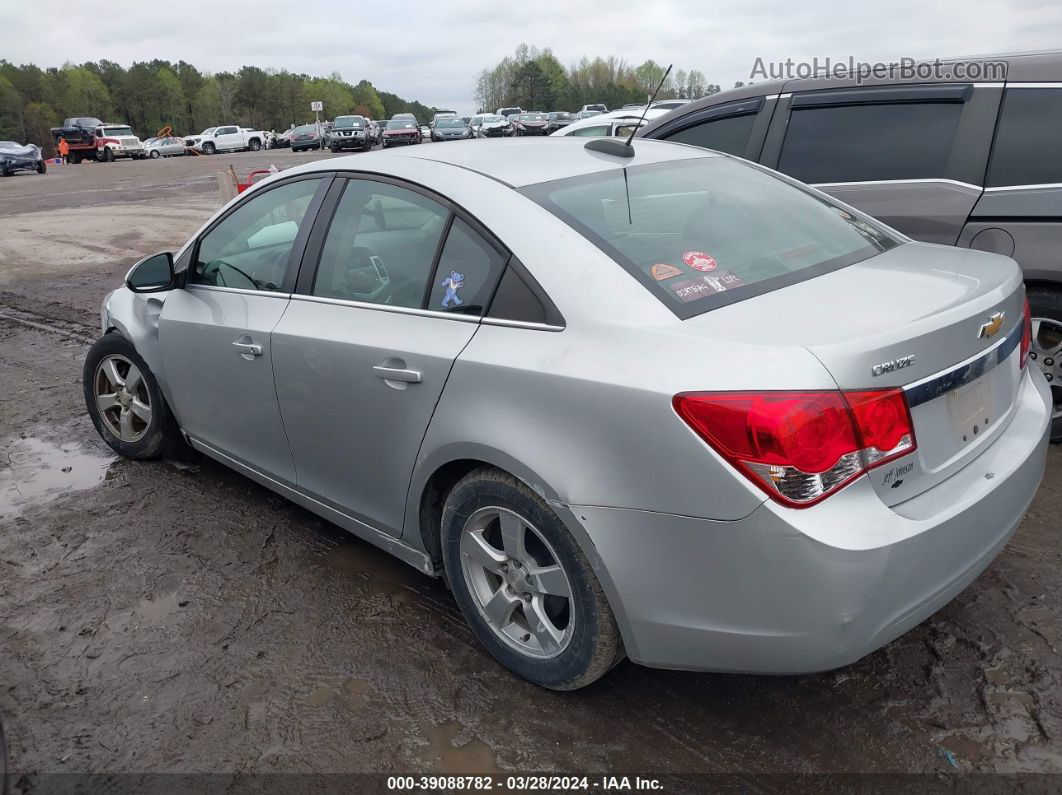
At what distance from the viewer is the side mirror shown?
3.98 m

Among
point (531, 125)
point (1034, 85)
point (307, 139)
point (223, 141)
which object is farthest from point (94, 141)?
point (1034, 85)

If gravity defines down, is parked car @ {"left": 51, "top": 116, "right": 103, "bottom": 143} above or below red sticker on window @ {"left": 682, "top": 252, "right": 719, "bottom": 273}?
above

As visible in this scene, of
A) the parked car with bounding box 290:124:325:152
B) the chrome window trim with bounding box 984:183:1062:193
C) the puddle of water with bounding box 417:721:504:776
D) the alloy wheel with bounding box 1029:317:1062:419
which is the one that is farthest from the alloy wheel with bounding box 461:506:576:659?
the parked car with bounding box 290:124:325:152

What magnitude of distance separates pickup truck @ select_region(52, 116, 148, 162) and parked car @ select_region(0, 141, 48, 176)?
11.1 metres

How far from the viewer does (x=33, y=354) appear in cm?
708

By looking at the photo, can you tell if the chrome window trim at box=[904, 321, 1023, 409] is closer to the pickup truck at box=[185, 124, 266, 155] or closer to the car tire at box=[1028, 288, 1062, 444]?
the car tire at box=[1028, 288, 1062, 444]

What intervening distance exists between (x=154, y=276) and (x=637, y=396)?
9.08 ft

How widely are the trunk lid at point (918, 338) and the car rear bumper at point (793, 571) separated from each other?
0.34 feet

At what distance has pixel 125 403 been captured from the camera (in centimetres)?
464

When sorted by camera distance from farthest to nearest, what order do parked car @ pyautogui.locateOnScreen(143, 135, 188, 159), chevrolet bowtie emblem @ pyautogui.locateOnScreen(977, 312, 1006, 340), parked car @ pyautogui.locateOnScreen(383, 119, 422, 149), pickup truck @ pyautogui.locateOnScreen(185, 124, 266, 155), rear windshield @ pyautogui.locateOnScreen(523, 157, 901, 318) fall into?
pickup truck @ pyautogui.locateOnScreen(185, 124, 266, 155) → parked car @ pyautogui.locateOnScreen(143, 135, 188, 159) → parked car @ pyautogui.locateOnScreen(383, 119, 422, 149) → rear windshield @ pyautogui.locateOnScreen(523, 157, 901, 318) → chevrolet bowtie emblem @ pyautogui.locateOnScreen(977, 312, 1006, 340)

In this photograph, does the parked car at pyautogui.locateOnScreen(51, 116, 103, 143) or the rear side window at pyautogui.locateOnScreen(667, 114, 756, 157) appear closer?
the rear side window at pyautogui.locateOnScreen(667, 114, 756, 157)

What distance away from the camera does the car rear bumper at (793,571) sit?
2059 mm

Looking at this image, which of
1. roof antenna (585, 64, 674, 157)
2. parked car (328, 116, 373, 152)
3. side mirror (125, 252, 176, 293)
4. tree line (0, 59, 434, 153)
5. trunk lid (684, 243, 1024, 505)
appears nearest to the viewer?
trunk lid (684, 243, 1024, 505)

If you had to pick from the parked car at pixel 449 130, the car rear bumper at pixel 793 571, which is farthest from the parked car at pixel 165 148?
the car rear bumper at pixel 793 571
